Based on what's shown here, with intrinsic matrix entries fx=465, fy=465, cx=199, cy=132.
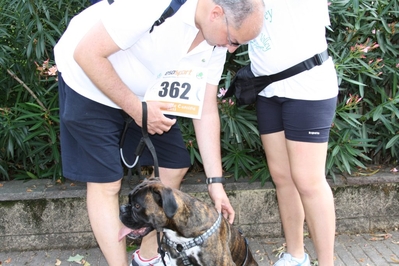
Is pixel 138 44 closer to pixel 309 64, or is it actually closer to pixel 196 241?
pixel 309 64

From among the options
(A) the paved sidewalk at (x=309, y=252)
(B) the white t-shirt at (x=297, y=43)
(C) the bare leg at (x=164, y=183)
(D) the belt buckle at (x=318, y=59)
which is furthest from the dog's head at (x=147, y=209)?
(A) the paved sidewalk at (x=309, y=252)

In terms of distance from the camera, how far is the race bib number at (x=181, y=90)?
9.30 ft

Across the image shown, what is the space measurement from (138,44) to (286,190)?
5.31ft

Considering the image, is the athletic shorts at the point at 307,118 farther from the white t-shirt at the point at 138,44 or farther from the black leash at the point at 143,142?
the black leash at the point at 143,142

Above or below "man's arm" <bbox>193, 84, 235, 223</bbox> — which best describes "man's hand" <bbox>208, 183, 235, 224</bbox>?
below

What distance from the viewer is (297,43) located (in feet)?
9.67

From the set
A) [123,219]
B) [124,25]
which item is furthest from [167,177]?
[124,25]

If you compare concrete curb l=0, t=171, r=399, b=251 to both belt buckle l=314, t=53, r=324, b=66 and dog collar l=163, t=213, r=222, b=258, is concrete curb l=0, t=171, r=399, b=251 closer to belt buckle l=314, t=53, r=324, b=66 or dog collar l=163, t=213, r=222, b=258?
dog collar l=163, t=213, r=222, b=258

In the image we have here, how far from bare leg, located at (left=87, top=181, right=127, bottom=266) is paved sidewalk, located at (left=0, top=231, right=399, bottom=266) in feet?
3.42

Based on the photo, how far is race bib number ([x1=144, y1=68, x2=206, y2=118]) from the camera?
9.30ft

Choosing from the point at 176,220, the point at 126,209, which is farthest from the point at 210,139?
the point at 126,209

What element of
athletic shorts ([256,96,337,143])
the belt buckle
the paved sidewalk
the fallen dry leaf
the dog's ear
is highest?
the belt buckle

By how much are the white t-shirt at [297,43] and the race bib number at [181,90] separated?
50cm

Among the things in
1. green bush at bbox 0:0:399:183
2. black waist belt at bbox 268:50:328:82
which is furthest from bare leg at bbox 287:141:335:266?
green bush at bbox 0:0:399:183
